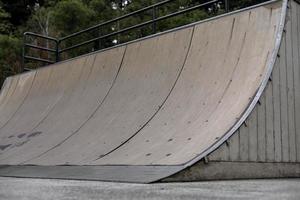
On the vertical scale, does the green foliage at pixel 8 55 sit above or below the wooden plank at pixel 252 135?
above

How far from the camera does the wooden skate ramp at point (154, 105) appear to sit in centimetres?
577

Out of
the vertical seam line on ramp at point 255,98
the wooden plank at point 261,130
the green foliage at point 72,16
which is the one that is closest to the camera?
Result: the vertical seam line on ramp at point 255,98

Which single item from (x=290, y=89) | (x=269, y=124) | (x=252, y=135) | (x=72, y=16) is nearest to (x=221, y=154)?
(x=252, y=135)

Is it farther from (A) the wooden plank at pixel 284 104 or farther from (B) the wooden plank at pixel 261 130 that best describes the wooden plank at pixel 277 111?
(B) the wooden plank at pixel 261 130

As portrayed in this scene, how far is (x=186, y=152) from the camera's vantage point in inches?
215

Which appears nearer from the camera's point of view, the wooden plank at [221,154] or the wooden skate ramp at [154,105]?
the wooden plank at [221,154]

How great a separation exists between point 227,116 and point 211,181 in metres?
1.00

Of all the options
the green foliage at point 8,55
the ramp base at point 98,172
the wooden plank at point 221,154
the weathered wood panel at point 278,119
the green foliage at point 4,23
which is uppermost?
the green foliage at point 4,23

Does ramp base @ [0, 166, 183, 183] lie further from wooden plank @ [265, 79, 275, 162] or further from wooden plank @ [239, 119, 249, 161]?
wooden plank @ [265, 79, 275, 162]

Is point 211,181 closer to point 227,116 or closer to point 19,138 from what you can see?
point 227,116

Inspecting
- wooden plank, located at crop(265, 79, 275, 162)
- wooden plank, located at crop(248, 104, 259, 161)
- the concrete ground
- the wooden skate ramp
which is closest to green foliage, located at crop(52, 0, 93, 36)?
the wooden skate ramp

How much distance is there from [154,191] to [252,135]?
79.5 inches

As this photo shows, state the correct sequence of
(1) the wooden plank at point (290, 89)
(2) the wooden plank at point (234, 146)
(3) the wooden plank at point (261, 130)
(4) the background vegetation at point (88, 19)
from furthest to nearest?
(4) the background vegetation at point (88, 19)
(1) the wooden plank at point (290, 89)
(3) the wooden plank at point (261, 130)
(2) the wooden plank at point (234, 146)

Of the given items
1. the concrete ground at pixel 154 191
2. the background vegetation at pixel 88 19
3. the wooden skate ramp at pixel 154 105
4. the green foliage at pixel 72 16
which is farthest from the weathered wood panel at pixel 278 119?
the green foliage at pixel 72 16
